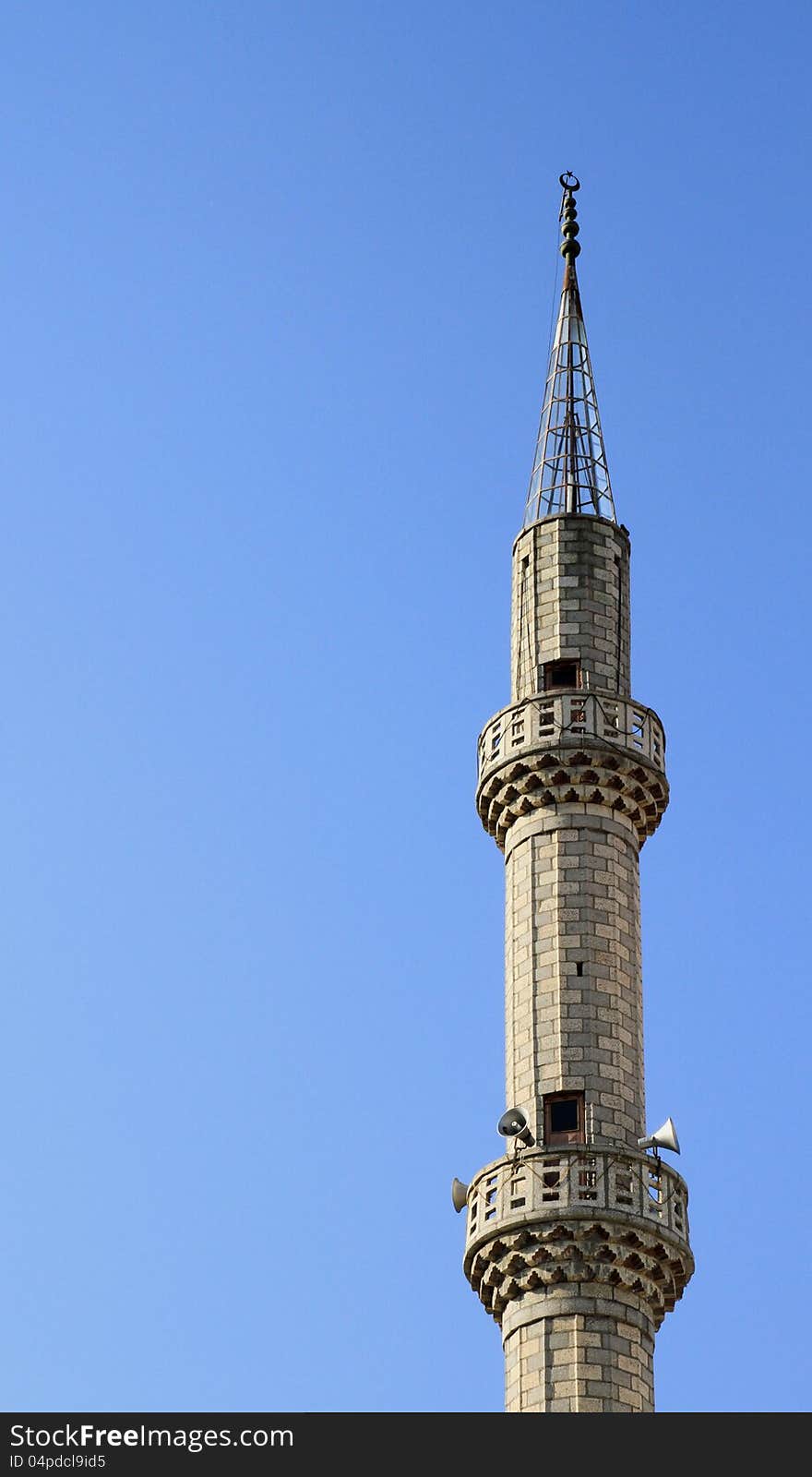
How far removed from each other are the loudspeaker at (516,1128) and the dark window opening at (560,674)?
9.44 metres

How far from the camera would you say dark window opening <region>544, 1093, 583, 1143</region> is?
154 feet

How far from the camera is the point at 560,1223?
1785 inches

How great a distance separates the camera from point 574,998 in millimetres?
47875

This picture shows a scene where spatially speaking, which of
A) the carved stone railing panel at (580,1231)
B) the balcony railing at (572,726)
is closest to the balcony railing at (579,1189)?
the carved stone railing panel at (580,1231)

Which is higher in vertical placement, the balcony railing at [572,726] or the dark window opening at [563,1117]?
the balcony railing at [572,726]

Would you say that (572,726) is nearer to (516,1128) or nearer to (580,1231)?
(516,1128)

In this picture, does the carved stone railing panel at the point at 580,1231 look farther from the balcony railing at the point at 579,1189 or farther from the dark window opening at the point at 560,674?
the dark window opening at the point at 560,674

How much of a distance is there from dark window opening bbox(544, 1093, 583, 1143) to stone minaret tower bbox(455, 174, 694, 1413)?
37 mm

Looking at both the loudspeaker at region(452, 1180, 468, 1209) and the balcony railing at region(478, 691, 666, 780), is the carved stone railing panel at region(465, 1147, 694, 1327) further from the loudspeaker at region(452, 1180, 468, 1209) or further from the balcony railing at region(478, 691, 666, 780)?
the balcony railing at region(478, 691, 666, 780)

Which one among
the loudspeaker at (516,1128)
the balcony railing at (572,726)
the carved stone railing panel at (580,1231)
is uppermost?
the balcony railing at (572,726)

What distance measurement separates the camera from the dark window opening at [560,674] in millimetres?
51969

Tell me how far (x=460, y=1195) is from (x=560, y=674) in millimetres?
10925
